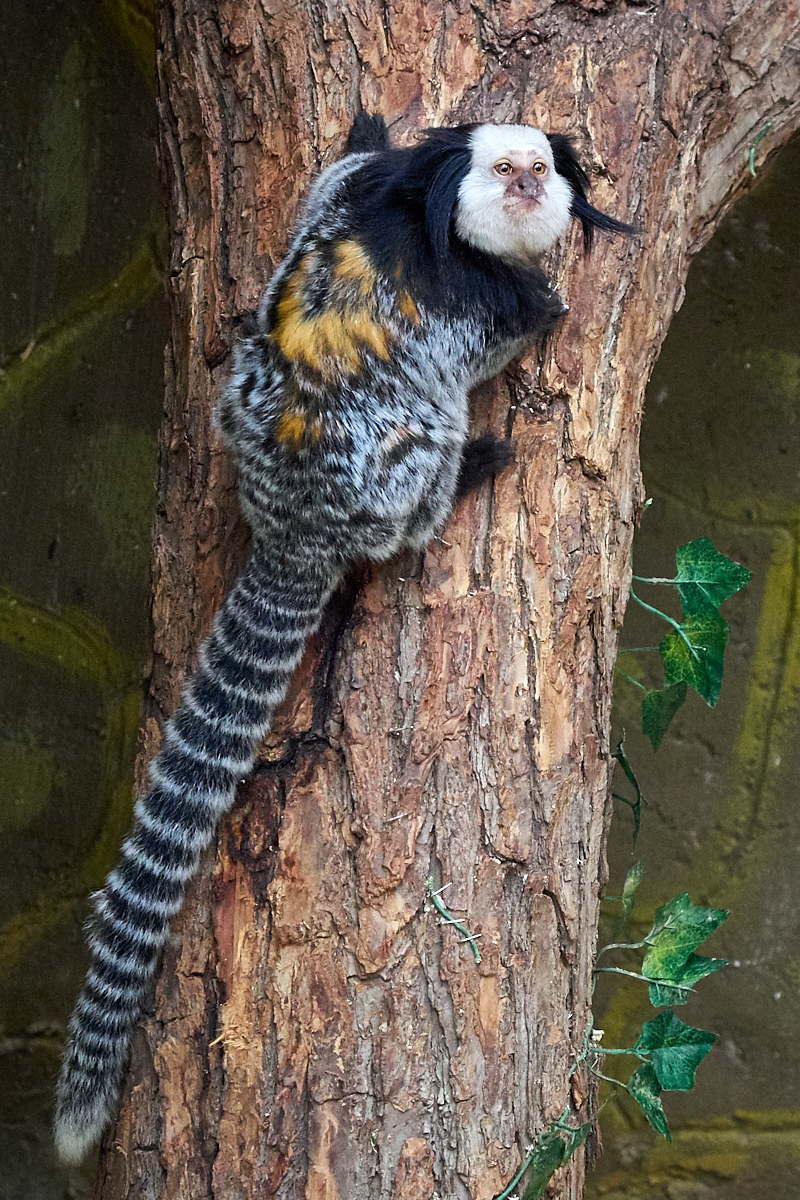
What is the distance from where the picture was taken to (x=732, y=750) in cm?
261

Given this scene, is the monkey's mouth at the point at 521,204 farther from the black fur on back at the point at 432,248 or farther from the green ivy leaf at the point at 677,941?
the green ivy leaf at the point at 677,941

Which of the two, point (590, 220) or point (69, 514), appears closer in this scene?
point (590, 220)

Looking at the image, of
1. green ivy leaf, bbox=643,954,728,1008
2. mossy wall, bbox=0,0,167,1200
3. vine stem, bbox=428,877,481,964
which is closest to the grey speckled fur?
vine stem, bbox=428,877,481,964

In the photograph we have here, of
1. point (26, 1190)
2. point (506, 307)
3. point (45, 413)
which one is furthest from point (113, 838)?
point (506, 307)

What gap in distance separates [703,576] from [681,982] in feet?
2.02

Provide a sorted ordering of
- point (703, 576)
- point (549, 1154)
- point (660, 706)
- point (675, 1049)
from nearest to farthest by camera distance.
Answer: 1. point (549, 1154)
2. point (675, 1049)
3. point (703, 576)
4. point (660, 706)

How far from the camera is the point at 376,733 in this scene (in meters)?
1.50

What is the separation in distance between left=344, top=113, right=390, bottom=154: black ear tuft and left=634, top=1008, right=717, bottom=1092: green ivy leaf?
1.36m

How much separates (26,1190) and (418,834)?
73.6 inches

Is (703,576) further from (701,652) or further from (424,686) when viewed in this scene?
(424,686)

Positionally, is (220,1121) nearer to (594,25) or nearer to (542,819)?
(542,819)

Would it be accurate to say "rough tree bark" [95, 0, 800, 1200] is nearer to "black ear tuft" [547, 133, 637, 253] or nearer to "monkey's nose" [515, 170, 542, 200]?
"black ear tuft" [547, 133, 637, 253]

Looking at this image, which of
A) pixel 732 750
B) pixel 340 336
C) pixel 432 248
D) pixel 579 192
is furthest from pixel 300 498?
pixel 732 750

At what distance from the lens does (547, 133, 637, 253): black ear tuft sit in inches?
62.6
